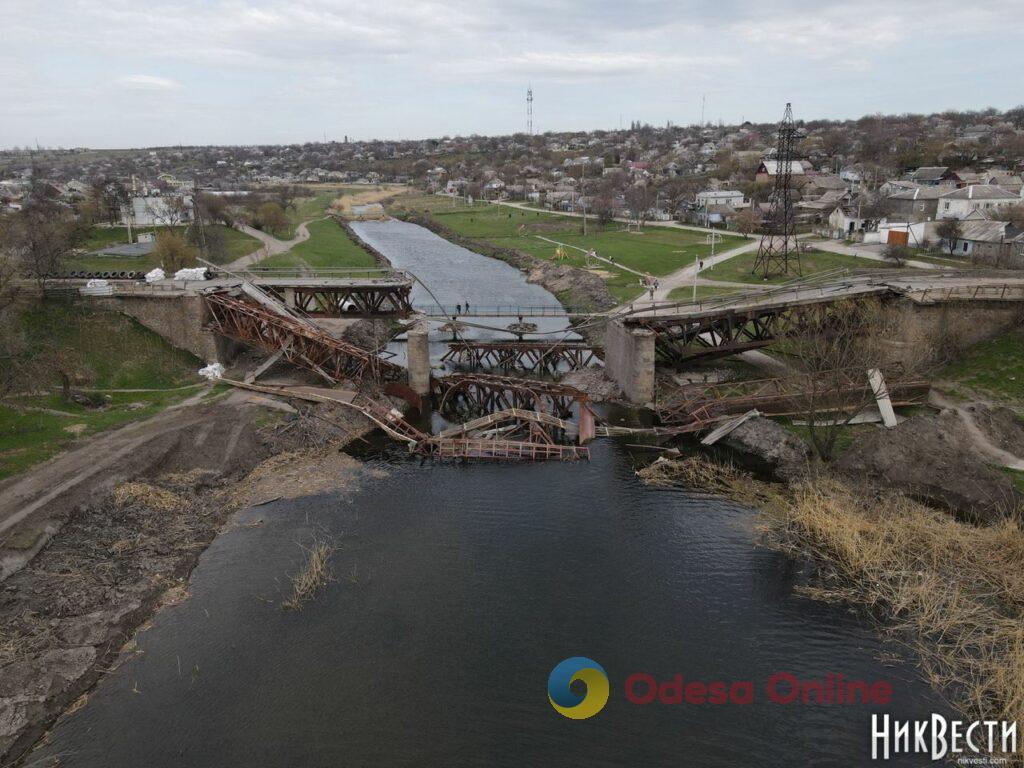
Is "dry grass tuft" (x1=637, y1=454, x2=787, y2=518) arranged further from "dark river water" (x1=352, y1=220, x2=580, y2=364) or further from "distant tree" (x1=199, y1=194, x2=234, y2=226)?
"distant tree" (x1=199, y1=194, x2=234, y2=226)

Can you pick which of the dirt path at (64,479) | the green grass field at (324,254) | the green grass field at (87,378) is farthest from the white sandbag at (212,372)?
the green grass field at (324,254)

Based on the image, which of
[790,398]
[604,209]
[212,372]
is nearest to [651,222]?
[604,209]

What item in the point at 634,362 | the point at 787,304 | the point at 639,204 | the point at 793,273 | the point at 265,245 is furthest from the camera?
the point at 639,204

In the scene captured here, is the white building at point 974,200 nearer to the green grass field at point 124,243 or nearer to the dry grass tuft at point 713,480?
the dry grass tuft at point 713,480

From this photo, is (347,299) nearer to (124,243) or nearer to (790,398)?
(790,398)

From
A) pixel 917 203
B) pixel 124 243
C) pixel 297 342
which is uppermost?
pixel 917 203

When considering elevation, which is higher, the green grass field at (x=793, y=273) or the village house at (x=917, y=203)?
the village house at (x=917, y=203)

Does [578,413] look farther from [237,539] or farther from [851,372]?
[237,539]
